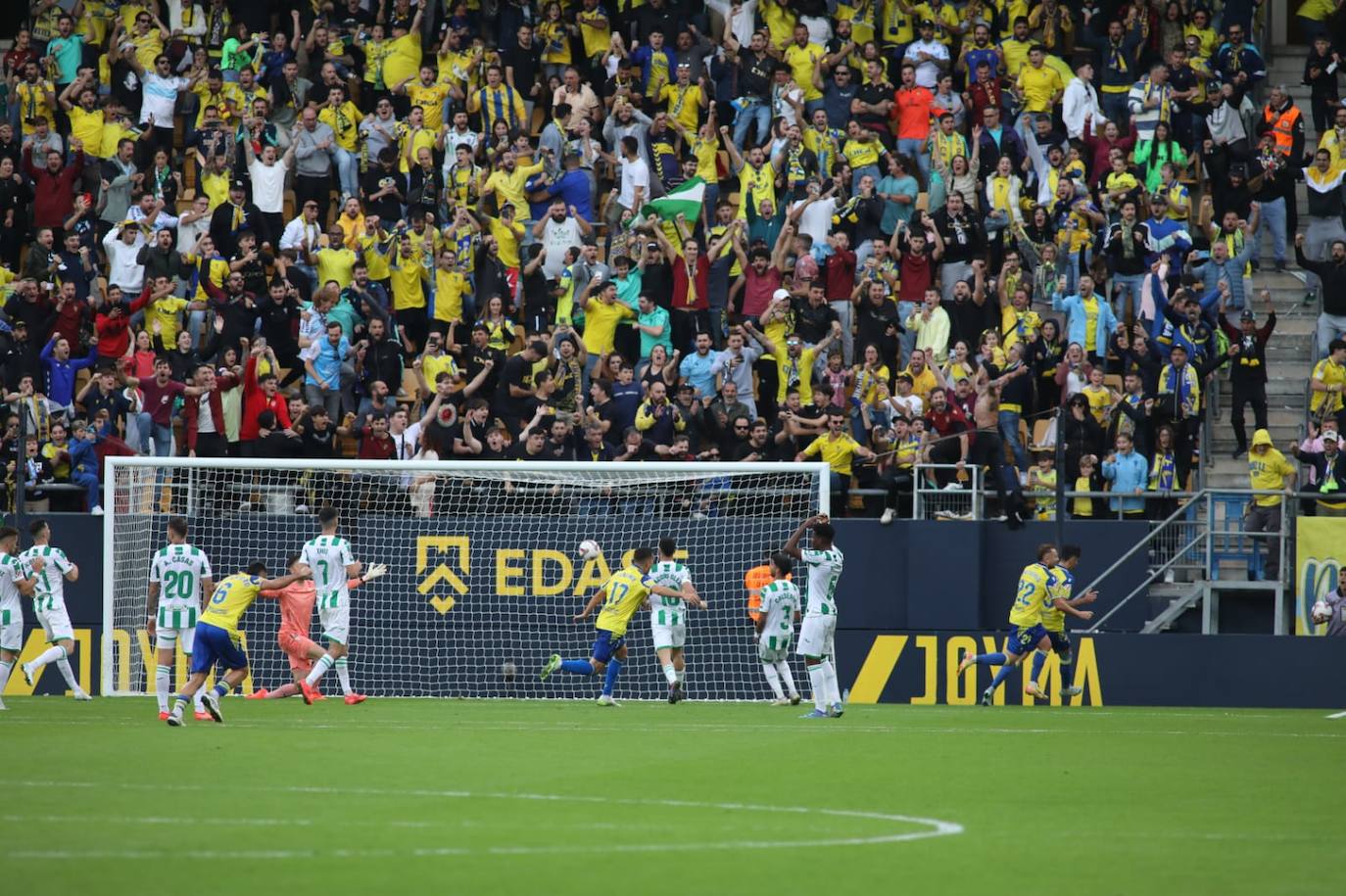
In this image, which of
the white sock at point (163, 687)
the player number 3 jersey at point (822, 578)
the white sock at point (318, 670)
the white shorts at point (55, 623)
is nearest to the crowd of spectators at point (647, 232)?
the white shorts at point (55, 623)

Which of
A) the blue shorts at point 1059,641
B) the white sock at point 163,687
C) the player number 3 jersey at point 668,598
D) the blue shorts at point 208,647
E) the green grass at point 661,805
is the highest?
the player number 3 jersey at point 668,598

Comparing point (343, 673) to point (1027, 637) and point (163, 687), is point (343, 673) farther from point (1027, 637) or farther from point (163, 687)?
point (1027, 637)

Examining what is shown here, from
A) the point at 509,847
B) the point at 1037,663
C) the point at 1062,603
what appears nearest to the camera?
the point at 509,847

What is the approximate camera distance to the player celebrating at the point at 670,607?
70.1 feet

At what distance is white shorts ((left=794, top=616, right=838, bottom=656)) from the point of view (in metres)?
19.6

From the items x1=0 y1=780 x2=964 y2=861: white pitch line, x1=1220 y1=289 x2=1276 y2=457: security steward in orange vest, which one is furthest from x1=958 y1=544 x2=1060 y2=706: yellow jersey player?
x1=0 y1=780 x2=964 y2=861: white pitch line

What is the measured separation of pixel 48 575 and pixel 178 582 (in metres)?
1.62

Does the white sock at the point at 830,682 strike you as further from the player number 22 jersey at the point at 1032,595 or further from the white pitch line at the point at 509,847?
the white pitch line at the point at 509,847

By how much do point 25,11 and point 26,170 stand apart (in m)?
5.82

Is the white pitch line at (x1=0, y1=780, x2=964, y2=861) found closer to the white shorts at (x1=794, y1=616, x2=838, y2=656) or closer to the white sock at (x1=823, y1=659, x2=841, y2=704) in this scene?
the white shorts at (x1=794, y1=616, x2=838, y2=656)

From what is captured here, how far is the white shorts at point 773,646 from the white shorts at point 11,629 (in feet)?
26.3

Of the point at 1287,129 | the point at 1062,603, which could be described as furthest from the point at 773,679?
the point at 1287,129

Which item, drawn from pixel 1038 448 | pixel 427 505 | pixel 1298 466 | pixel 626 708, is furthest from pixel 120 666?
pixel 1298 466

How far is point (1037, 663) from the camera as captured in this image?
2416 centimetres
